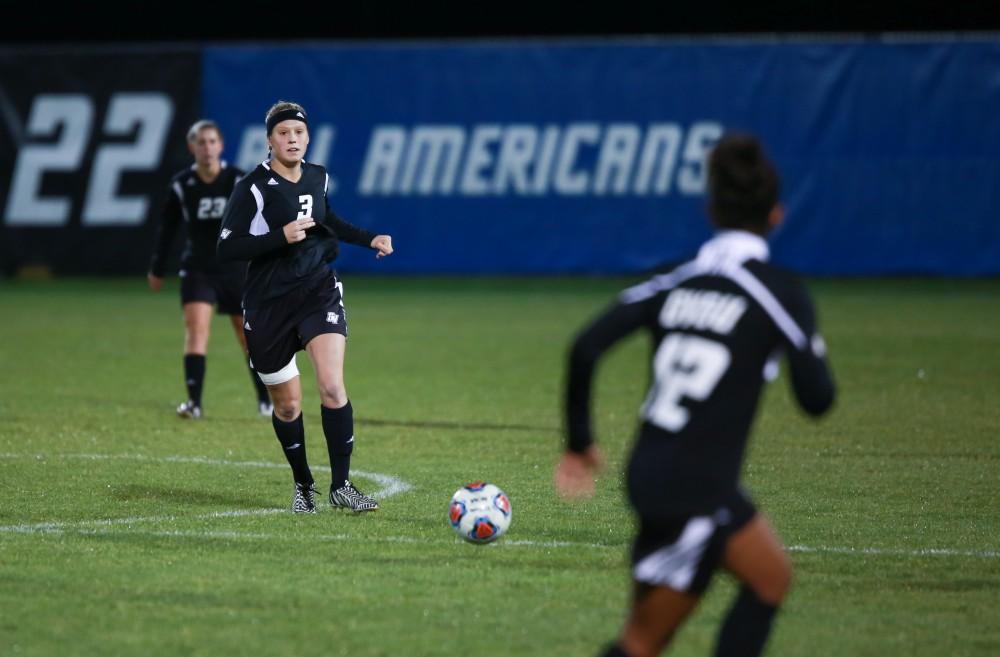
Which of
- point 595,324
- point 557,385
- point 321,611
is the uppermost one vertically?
point 595,324

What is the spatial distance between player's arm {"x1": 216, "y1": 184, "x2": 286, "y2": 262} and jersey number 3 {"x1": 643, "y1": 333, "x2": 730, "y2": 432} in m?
4.15

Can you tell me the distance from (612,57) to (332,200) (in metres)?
4.97

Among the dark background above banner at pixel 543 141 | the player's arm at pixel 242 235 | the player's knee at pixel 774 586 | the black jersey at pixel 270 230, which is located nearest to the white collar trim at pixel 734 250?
the player's knee at pixel 774 586

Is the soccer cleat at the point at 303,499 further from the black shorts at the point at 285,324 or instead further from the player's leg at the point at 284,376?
the black shorts at the point at 285,324

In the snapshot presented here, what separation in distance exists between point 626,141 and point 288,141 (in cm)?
1742

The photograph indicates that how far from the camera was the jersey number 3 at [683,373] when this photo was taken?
15.6 ft

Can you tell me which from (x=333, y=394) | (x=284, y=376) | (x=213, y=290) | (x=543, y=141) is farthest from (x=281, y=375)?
(x=543, y=141)

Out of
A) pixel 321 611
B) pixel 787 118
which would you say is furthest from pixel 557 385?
pixel 787 118

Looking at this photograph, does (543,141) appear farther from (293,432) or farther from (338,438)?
(338,438)

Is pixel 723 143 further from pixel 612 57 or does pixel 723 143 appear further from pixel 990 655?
pixel 612 57

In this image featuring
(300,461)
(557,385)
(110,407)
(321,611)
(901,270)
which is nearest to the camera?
(321,611)

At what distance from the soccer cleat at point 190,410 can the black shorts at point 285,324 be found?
4223 millimetres

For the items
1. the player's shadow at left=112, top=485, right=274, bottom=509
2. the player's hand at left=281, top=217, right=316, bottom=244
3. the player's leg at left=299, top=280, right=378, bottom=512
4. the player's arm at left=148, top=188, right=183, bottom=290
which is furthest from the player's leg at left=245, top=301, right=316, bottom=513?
the player's arm at left=148, top=188, right=183, bottom=290

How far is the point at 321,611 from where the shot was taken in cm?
656
